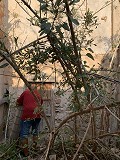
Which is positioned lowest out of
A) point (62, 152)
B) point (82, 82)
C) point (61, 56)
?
point (62, 152)

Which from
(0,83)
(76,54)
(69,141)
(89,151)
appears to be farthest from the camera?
(0,83)

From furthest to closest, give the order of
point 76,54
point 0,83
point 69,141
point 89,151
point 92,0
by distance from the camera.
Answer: point 92,0 → point 0,83 → point 69,141 → point 89,151 → point 76,54

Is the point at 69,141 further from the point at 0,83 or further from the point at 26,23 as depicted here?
the point at 26,23

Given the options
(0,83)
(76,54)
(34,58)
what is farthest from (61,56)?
(0,83)

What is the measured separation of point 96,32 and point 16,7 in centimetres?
205

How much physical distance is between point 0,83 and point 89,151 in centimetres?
443

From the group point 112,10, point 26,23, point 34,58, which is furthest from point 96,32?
point 34,58

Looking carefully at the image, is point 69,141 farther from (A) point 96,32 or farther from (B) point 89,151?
(A) point 96,32

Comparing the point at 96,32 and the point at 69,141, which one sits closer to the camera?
the point at 69,141

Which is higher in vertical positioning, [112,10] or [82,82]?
[112,10]

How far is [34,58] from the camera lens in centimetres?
282

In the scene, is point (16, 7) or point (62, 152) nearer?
point (62, 152)

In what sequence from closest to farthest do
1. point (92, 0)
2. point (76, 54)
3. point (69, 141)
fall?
point (76, 54)
point (69, 141)
point (92, 0)

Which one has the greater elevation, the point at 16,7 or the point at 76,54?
the point at 16,7
